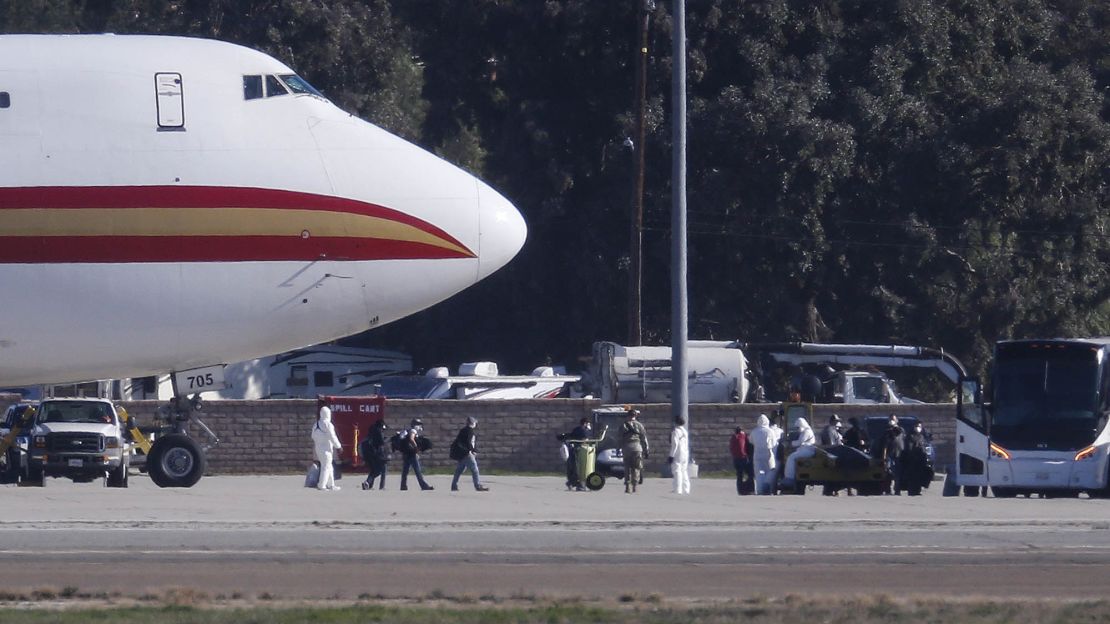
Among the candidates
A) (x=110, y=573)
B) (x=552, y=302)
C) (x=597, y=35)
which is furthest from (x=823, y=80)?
(x=110, y=573)

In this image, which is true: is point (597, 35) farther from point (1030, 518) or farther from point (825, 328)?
point (1030, 518)

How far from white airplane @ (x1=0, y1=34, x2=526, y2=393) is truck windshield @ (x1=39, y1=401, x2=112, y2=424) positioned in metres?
11.1

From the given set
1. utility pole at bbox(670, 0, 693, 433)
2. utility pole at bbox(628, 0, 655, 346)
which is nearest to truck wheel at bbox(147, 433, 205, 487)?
utility pole at bbox(670, 0, 693, 433)

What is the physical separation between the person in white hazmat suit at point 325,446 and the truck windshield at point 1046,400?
11787 millimetres

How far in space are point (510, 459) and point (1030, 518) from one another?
15.7m

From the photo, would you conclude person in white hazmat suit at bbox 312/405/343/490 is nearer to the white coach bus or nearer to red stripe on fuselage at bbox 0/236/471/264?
red stripe on fuselage at bbox 0/236/471/264

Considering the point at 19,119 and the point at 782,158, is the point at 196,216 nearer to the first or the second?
the point at 19,119

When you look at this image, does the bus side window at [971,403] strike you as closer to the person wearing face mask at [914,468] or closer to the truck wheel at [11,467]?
the person wearing face mask at [914,468]

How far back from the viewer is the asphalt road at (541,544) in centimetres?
1395

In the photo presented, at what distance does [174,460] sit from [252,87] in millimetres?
5796

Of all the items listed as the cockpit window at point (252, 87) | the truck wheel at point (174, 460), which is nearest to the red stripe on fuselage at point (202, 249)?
the cockpit window at point (252, 87)

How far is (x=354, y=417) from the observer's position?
34156mm

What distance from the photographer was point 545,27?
153 feet

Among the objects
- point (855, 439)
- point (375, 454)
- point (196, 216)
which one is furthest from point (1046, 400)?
point (196, 216)
